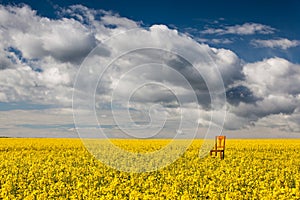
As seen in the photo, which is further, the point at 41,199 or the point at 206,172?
the point at 206,172

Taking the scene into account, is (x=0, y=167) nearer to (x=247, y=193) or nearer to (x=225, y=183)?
(x=225, y=183)

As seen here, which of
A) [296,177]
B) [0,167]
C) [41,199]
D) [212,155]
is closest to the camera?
[41,199]

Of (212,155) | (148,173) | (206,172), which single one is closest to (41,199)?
(148,173)

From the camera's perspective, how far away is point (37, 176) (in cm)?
1762

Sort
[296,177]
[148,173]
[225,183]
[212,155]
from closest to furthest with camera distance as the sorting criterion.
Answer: [225,183]
[296,177]
[148,173]
[212,155]

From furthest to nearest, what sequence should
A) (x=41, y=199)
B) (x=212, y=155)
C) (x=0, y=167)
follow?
(x=212, y=155) < (x=0, y=167) < (x=41, y=199)

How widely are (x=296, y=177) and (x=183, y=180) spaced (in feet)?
17.3

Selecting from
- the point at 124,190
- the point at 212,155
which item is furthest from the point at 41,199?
the point at 212,155

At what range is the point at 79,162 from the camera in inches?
919

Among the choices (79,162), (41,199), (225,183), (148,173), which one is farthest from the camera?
(79,162)

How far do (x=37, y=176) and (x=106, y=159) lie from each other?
730 cm

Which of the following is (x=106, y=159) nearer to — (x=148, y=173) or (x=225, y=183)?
(x=148, y=173)

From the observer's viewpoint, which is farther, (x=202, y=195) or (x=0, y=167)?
(x=0, y=167)

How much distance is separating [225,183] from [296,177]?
429cm
